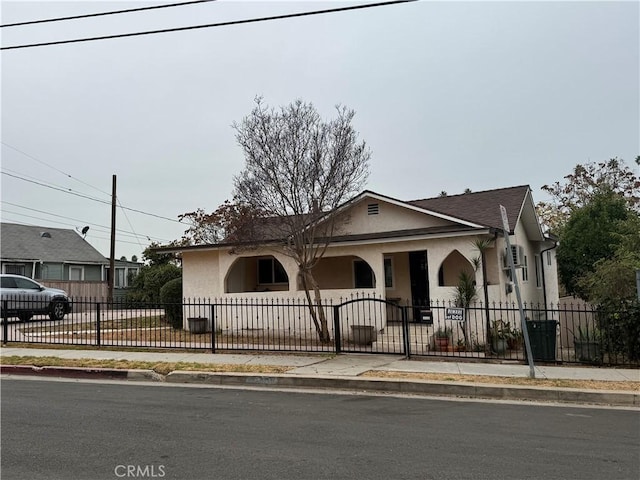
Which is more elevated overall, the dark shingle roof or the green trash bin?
the dark shingle roof

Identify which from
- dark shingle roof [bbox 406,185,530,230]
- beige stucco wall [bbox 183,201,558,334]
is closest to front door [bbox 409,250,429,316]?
beige stucco wall [bbox 183,201,558,334]

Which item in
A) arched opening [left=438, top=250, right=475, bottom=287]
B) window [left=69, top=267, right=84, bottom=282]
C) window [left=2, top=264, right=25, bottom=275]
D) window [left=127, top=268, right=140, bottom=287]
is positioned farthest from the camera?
window [left=127, top=268, right=140, bottom=287]

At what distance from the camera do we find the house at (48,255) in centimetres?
3061

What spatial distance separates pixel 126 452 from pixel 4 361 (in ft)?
24.6

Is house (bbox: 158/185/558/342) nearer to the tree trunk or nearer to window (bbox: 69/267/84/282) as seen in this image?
the tree trunk

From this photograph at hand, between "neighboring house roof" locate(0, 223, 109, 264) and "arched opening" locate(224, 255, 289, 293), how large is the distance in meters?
19.2

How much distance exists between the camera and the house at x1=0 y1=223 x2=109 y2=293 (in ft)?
100

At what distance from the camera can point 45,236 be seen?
114 feet

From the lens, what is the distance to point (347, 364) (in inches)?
407

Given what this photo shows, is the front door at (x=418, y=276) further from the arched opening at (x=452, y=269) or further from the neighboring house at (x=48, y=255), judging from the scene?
the neighboring house at (x=48, y=255)

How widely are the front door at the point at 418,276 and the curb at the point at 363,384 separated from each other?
797cm

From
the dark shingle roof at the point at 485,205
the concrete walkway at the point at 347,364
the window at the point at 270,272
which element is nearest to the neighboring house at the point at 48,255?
the window at the point at 270,272

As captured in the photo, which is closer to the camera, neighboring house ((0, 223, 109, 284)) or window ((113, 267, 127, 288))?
neighboring house ((0, 223, 109, 284))

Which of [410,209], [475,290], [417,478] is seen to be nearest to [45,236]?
[410,209]
